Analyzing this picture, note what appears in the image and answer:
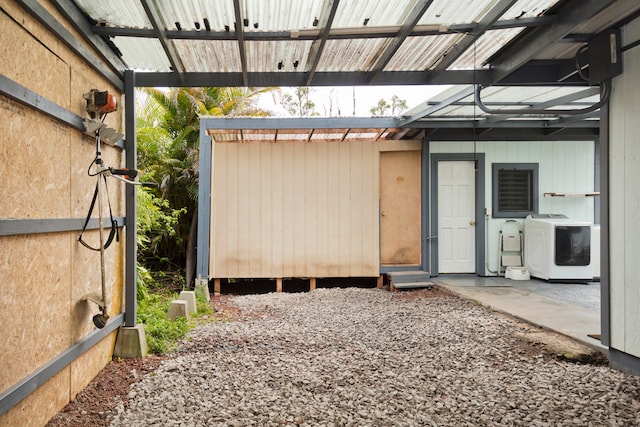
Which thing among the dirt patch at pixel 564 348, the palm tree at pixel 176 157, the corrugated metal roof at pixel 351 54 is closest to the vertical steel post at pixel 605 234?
the dirt patch at pixel 564 348

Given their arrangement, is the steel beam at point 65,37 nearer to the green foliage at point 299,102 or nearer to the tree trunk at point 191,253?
the tree trunk at point 191,253

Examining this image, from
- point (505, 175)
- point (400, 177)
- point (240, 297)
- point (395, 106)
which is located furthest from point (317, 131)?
point (395, 106)

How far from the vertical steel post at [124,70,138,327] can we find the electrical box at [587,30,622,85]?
387cm

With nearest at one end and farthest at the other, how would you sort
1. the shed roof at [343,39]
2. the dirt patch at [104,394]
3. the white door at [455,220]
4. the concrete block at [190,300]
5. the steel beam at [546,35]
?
the dirt patch at [104,394] < the steel beam at [546,35] < the shed roof at [343,39] < the concrete block at [190,300] < the white door at [455,220]

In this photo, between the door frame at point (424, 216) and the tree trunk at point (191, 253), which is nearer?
the door frame at point (424, 216)

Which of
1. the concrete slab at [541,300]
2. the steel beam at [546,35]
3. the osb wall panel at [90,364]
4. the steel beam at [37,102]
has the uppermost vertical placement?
the steel beam at [546,35]

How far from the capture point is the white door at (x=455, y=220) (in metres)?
7.85

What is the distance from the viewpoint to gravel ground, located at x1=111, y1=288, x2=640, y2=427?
8.84 ft

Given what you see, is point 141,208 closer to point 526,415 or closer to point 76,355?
point 76,355

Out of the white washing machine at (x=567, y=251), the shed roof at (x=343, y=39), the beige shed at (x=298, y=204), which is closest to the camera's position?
the shed roof at (x=343, y=39)

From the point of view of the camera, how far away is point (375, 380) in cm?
329

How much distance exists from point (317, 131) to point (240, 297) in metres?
2.94

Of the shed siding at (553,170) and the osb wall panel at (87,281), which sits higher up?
the shed siding at (553,170)

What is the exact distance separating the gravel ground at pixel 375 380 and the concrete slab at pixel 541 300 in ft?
1.10
